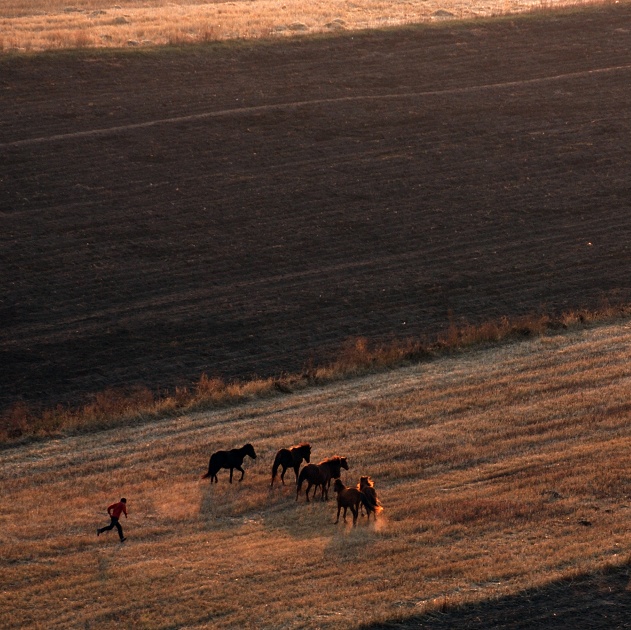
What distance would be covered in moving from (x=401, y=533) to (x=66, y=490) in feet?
21.6

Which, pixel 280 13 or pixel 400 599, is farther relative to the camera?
pixel 280 13

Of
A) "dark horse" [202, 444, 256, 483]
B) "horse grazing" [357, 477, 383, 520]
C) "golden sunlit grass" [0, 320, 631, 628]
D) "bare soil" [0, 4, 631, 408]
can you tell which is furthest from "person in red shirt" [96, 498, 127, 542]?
"bare soil" [0, 4, 631, 408]

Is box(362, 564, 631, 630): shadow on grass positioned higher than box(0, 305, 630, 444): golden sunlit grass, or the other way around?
box(0, 305, 630, 444): golden sunlit grass

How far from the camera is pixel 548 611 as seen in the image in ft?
51.7

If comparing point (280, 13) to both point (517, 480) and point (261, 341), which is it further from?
point (517, 480)

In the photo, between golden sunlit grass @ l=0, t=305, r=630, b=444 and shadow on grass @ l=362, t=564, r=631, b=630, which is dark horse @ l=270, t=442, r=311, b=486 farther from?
golden sunlit grass @ l=0, t=305, r=630, b=444

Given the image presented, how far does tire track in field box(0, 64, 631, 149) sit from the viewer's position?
4175cm

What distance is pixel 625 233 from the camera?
36938 millimetres

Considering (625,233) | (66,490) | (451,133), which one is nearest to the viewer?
(66,490)

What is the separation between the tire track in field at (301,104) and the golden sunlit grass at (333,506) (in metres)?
18.7

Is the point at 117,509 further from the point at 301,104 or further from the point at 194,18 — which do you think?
the point at 194,18

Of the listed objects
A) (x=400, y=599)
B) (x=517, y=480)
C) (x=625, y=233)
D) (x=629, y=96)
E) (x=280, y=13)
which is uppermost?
(x=280, y=13)

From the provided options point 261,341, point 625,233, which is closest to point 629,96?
point 625,233

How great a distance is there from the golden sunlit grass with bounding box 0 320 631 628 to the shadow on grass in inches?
7.1
